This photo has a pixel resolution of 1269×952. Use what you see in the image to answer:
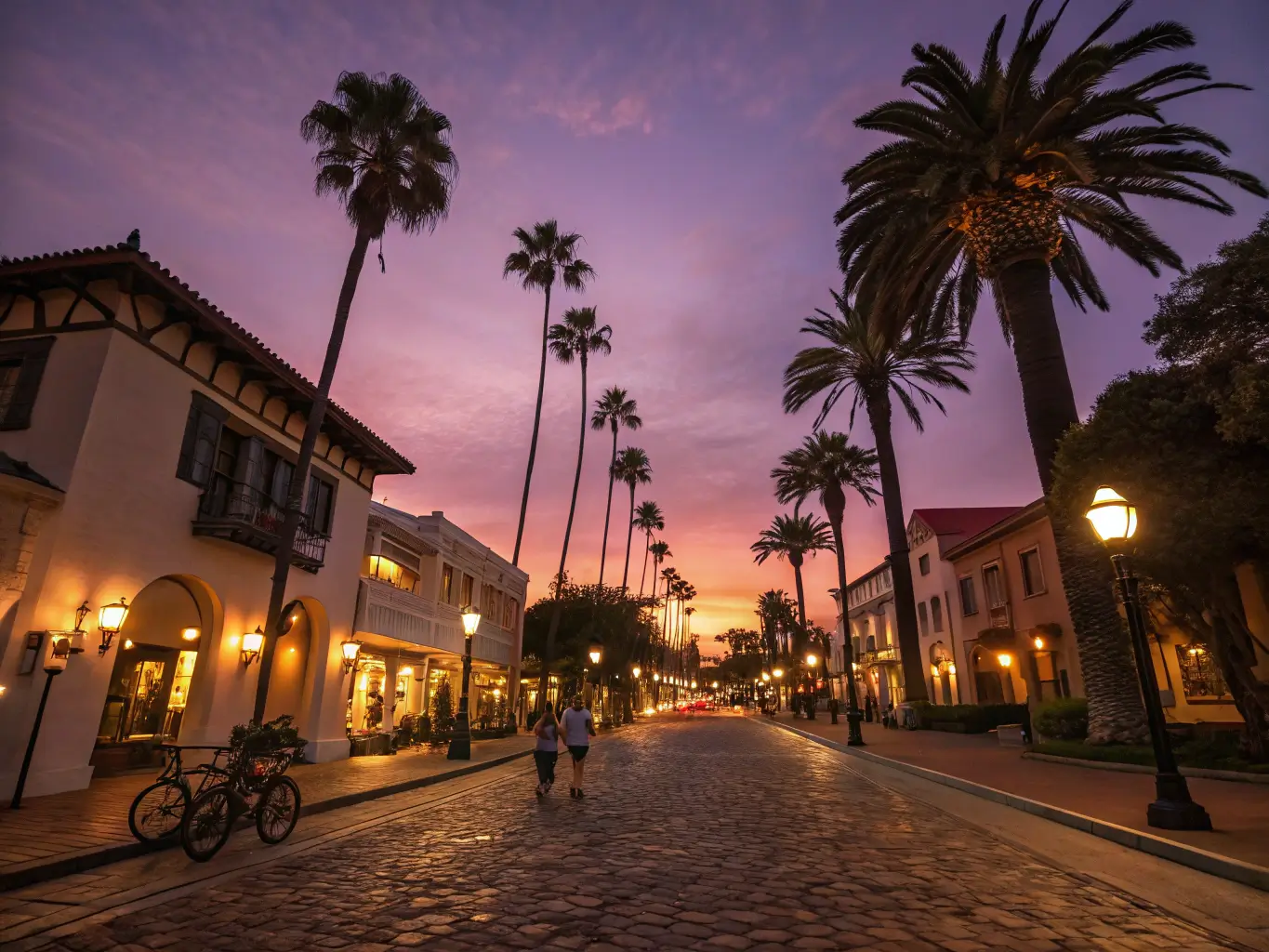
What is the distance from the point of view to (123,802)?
10.4m

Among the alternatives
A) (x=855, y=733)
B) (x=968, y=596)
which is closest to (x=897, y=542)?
(x=968, y=596)

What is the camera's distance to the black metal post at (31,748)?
957 centimetres

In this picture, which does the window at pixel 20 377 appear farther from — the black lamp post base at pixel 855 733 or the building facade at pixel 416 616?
the black lamp post base at pixel 855 733

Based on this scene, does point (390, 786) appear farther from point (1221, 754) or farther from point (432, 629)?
point (1221, 754)

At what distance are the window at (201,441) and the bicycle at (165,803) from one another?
25.1 ft

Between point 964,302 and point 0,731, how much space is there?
24.7 m

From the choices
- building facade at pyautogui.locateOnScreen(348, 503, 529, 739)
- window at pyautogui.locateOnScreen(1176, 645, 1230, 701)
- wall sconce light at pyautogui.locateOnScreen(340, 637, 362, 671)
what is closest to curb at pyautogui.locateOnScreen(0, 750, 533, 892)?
wall sconce light at pyautogui.locateOnScreen(340, 637, 362, 671)

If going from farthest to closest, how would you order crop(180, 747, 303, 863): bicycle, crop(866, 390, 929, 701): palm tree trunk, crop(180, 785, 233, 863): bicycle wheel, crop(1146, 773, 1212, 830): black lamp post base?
crop(866, 390, 929, 701): palm tree trunk < crop(1146, 773, 1212, 830): black lamp post base < crop(180, 747, 303, 863): bicycle < crop(180, 785, 233, 863): bicycle wheel

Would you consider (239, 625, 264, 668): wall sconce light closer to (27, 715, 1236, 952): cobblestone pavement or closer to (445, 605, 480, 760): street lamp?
(445, 605, 480, 760): street lamp

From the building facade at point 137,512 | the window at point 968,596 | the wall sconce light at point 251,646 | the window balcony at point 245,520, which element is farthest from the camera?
the window at point 968,596

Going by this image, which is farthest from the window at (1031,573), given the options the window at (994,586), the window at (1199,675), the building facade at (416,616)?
the building facade at (416,616)

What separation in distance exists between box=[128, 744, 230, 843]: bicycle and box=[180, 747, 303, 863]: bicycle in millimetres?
230

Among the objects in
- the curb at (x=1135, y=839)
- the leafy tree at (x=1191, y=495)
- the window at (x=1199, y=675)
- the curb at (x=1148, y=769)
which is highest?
the leafy tree at (x=1191, y=495)

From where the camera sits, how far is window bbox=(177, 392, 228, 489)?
13953 millimetres
